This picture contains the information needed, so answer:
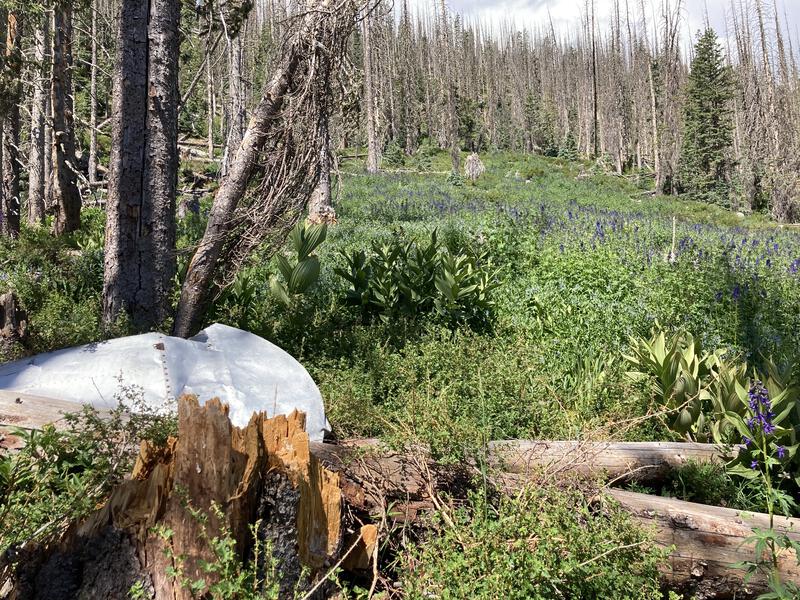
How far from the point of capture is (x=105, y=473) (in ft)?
8.91

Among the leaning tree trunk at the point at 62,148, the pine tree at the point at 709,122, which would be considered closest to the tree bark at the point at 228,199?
the leaning tree trunk at the point at 62,148

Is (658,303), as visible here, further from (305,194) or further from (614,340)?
(305,194)

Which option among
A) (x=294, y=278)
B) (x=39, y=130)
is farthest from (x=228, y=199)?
(x=39, y=130)

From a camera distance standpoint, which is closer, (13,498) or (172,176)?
(13,498)

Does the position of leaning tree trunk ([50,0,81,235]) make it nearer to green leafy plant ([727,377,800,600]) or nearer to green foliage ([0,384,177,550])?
green foliage ([0,384,177,550])

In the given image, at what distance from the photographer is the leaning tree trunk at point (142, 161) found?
15.9 feet

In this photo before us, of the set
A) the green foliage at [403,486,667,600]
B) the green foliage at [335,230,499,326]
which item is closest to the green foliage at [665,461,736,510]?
the green foliage at [403,486,667,600]

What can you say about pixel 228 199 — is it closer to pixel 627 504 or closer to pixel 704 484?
pixel 627 504

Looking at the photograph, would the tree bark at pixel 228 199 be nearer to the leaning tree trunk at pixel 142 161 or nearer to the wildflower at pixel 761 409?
the leaning tree trunk at pixel 142 161

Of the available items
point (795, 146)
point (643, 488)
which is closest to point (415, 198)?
point (643, 488)

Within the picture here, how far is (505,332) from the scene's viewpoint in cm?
608

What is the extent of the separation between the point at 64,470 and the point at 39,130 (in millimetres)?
12731

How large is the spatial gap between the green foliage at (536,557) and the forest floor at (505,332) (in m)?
0.02

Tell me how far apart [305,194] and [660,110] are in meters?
49.9
